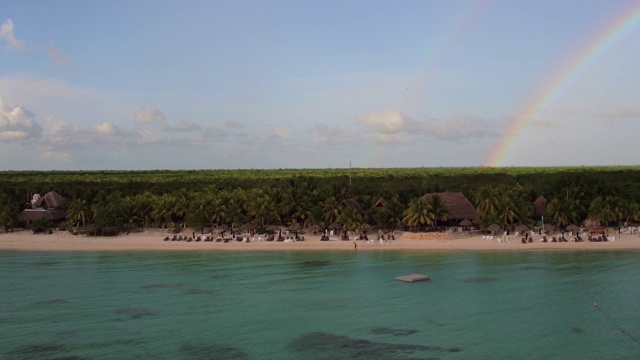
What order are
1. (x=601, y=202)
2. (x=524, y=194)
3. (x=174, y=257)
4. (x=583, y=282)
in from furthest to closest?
(x=524, y=194) → (x=601, y=202) → (x=174, y=257) → (x=583, y=282)

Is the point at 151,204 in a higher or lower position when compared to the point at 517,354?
higher

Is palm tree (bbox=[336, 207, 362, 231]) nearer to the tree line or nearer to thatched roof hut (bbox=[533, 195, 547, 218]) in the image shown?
the tree line

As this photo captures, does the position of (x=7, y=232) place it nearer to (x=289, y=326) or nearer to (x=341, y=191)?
(x=341, y=191)

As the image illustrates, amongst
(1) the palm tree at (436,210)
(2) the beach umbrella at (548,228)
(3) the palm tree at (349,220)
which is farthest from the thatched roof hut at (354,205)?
(2) the beach umbrella at (548,228)

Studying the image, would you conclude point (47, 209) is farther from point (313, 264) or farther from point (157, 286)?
point (313, 264)

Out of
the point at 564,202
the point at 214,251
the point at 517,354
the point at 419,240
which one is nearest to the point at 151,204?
the point at 214,251

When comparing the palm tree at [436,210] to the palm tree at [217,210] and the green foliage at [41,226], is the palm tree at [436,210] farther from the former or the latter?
the green foliage at [41,226]

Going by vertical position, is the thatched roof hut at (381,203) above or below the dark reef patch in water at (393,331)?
above

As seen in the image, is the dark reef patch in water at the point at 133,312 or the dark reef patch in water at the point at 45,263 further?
the dark reef patch in water at the point at 45,263
